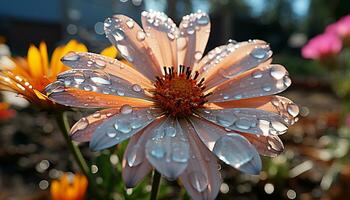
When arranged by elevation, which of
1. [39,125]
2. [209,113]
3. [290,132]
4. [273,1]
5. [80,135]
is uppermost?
[80,135]

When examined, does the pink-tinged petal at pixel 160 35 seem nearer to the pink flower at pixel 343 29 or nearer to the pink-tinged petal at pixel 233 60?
the pink-tinged petal at pixel 233 60

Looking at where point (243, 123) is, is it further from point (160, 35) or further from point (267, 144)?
point (160, 35)

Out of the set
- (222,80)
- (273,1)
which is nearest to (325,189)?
(222,80)

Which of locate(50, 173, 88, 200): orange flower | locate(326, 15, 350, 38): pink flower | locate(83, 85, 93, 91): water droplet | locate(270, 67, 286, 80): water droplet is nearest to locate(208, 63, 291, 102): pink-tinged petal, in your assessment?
locate(270, 67, 286, 80): water droplet

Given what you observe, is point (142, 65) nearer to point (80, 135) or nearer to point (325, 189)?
point (80, 135)

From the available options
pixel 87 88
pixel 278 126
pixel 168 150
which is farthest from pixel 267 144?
pixel 87 88

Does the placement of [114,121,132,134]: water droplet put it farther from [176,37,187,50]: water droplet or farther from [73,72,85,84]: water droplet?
[176,37,187,50]: water droplet
